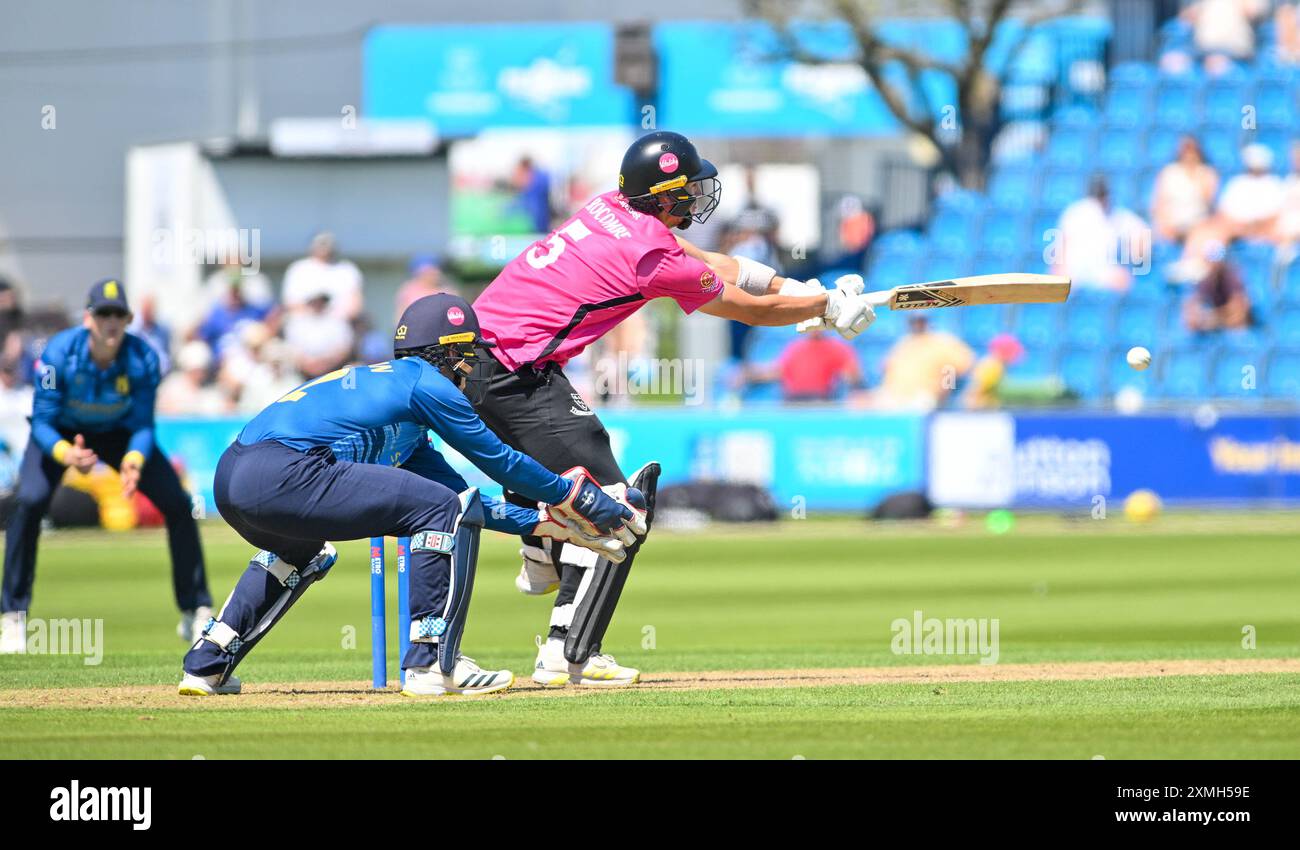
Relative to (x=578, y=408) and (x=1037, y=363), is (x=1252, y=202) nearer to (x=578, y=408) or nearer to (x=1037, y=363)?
(x=1037, y=363)

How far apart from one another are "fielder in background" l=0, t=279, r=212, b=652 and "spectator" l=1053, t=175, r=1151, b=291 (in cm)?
1518

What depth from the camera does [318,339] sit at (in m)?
22.9

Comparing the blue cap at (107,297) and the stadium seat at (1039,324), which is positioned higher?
the stadium seat at (1039,324)

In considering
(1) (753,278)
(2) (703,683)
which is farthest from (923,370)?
(2) (703,683)

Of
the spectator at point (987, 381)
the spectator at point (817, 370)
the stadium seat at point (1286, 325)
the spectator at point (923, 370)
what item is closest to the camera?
the spectator at point (987, 381)

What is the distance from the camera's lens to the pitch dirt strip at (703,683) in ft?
27.3

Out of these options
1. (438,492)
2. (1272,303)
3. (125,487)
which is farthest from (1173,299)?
(438,492)

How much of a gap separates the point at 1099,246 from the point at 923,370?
13.1 feet

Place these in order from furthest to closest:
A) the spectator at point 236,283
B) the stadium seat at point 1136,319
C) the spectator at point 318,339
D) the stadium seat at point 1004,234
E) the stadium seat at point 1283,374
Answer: the stadium seat at point 1004,234 < the spectator at point 236,283 < the stadium seat at point 1136,319 < the stadium seat at point 1283,374 < the spectator at point 318,339

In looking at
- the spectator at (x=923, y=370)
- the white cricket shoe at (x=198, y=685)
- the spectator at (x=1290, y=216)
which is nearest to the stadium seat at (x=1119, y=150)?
the spectator at (x=1290, y=216)

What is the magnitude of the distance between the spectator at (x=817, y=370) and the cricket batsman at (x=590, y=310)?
13517mm

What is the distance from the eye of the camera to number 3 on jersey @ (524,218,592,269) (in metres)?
8.87

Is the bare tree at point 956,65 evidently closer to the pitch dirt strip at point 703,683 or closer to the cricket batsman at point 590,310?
the pitch dirt strip at point 703,683

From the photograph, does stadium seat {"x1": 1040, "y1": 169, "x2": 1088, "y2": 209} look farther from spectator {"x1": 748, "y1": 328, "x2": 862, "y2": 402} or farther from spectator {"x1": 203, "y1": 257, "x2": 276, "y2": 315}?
spectator {"x1": 203, "y1": 257, "x2": 276, "y2": 315}
